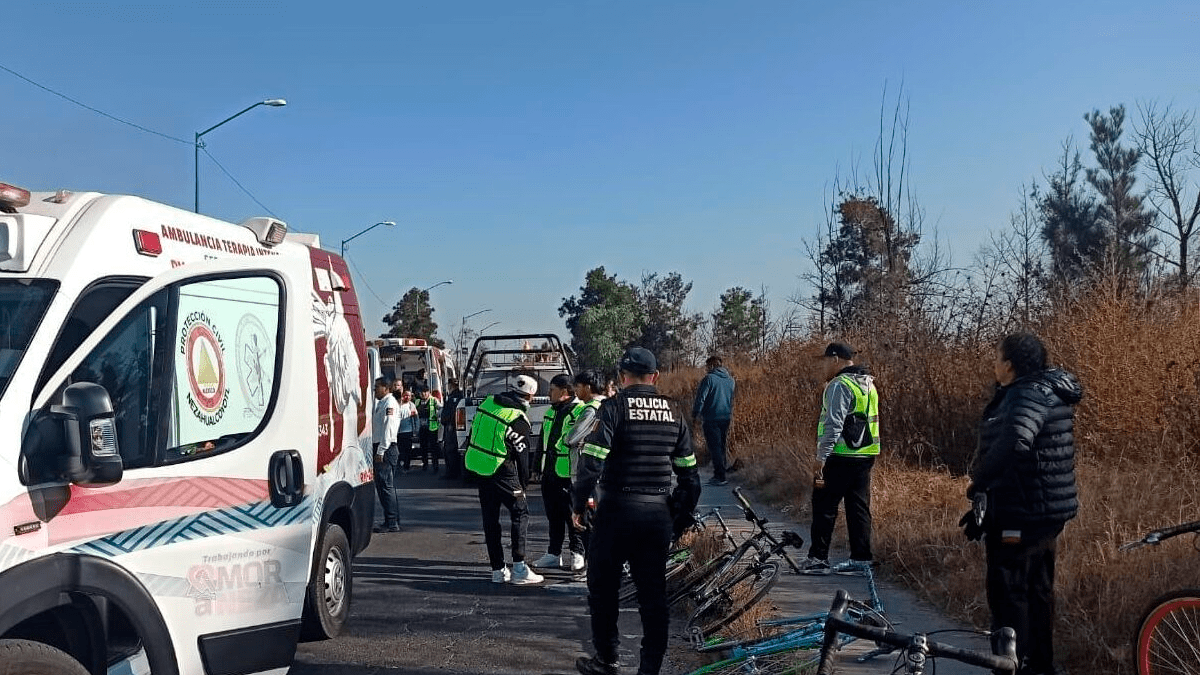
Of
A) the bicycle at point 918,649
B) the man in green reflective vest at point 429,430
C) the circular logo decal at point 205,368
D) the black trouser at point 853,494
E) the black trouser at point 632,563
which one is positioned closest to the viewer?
the bicycle at point 918,649

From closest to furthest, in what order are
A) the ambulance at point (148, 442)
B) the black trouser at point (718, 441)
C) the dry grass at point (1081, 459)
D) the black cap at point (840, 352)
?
the ambulance at point (148, 442) < the dry grass at point (1081, 459) < the black cap at point (840, 352) < the black trouser at point (718, 441)

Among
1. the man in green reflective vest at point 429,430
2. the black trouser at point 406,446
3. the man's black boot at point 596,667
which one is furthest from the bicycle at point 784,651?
the man in green reflective vest at point 429,430

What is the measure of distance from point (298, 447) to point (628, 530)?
178cm

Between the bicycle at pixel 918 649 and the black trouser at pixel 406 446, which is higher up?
the bicycle at pixel 918 649

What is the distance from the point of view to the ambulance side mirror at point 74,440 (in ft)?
11.3

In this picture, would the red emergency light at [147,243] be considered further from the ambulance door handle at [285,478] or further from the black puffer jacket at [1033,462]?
the black puffer jacket at [1033,462]

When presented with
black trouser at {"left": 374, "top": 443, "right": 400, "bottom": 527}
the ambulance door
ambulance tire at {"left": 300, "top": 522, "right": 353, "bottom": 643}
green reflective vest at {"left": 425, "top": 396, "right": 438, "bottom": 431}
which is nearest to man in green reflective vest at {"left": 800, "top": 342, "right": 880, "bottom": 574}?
ambulance tire at {"left": 300, "top": 522, "right": 353, "bottom": 643}

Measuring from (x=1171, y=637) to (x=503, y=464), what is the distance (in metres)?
5.14

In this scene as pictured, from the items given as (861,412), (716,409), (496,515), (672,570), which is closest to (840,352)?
(861,412)

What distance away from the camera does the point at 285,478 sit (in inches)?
184

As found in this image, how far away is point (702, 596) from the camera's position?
6.73m

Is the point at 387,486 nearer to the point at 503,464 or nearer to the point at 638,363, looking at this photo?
the point at 503,464

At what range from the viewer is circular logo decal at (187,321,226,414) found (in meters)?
4.34

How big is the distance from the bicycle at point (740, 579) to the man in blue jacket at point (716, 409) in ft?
23.7
